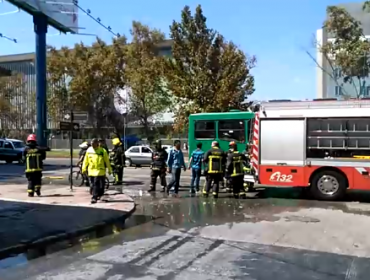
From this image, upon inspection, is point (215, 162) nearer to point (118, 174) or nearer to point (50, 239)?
point (118, 174)

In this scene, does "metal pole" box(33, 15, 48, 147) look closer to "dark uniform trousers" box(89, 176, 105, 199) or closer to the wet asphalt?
"dark uniform trousers" box(89, 176, 105, 199)

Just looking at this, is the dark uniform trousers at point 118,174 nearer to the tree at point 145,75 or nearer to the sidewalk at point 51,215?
the sidewalk at point 51,215

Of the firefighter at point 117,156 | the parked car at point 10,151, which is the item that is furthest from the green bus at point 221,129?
the parked car at point 10,151

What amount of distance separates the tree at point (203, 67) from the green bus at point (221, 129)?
11.6m

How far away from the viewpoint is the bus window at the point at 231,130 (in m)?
19.7

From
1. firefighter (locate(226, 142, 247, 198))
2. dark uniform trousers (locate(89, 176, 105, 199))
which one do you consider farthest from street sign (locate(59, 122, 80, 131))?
firefighter (locate(226, 142, 247, 198))

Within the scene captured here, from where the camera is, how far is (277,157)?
1434cm

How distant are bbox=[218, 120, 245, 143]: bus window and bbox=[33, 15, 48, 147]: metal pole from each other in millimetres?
22519

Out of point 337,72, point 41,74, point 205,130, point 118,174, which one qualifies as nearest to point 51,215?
point 118,174

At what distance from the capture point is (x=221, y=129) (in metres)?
20.3

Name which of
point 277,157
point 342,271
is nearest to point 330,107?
point 277,157

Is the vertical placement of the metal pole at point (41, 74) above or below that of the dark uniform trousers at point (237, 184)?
above

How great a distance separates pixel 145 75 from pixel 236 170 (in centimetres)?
2884

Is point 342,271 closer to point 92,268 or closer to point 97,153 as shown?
point 92,268
